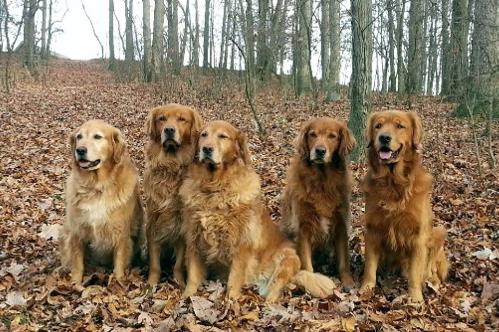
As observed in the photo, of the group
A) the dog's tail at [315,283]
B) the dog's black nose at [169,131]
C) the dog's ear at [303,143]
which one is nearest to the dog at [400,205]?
the dog's tail at [315,283]

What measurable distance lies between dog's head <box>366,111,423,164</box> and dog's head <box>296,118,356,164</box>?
0.83 ft

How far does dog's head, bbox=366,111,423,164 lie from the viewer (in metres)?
4.75

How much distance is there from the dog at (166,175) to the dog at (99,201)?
198 millimetres

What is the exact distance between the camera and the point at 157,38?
69.4 ft

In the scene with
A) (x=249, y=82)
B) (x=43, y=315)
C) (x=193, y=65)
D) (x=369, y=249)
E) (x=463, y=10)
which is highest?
(x=463, y=10)

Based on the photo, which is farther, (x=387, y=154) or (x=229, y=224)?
(x=229, y=224)

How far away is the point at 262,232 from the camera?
5.03m

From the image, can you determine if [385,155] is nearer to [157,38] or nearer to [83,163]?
[83,163]

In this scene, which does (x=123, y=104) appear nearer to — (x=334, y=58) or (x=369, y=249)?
(x=334, y=58)

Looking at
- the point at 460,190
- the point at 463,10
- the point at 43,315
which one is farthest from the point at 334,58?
the point at 43,315

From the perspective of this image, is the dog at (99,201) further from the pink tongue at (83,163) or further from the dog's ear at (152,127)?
the dog's ear at (152,127)

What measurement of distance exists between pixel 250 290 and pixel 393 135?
1930 millimetres

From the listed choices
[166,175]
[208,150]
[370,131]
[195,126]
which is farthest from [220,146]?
[370,131]

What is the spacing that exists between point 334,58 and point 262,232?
13208 millimetres
